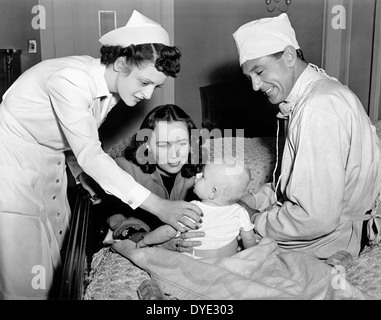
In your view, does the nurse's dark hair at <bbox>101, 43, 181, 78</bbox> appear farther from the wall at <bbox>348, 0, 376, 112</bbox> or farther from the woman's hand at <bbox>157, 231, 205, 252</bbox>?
the wall at <bbox>348, 0, 376, 112</bbox>

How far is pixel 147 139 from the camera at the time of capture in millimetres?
1869

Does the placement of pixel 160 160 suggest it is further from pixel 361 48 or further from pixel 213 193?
pixel 361 48

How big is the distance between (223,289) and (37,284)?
0.84 m

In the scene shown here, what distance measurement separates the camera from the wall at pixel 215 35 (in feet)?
12.7

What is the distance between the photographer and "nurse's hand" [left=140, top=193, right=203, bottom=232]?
1.42 meters

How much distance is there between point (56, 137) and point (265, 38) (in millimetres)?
858

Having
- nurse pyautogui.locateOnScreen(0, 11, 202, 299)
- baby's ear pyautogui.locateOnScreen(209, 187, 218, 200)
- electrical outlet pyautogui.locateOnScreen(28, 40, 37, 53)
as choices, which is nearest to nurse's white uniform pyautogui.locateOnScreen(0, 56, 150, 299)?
nurse pyautogui.locateOnScreen(0, 11, 202, 299)

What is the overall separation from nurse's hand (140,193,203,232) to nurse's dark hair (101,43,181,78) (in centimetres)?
45

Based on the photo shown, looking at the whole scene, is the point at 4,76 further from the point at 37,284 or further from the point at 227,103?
the point at 37,284

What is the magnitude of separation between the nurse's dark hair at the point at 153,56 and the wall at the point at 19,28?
2.27 m
